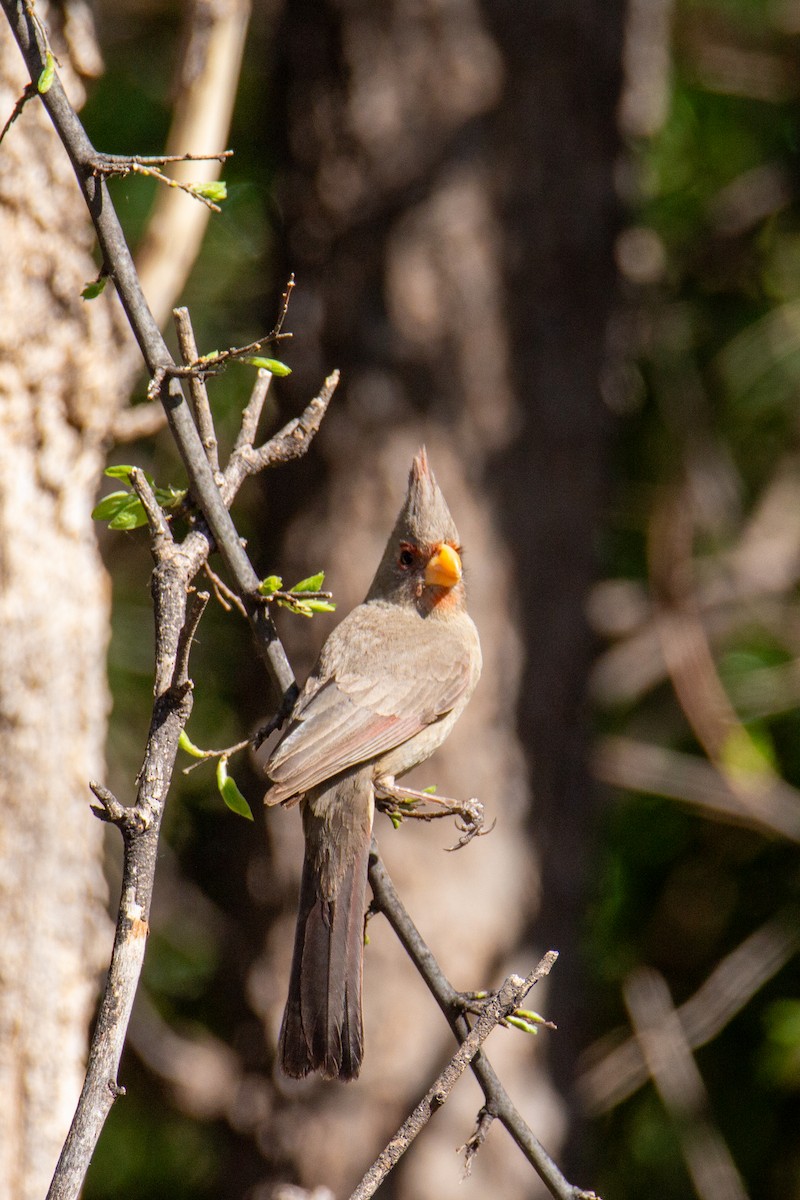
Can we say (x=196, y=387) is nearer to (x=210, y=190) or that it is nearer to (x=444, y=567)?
(x=210, y=190)

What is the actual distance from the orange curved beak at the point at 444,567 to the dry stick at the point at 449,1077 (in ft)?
4.40

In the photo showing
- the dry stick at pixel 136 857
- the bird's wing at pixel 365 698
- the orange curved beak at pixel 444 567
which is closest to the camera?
the dry stick at pixel 136 857

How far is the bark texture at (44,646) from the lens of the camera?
2632 millimetres

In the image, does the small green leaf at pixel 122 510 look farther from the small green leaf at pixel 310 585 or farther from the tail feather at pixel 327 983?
the tail feather at pixel 327 983

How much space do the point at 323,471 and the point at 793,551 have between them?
244cm

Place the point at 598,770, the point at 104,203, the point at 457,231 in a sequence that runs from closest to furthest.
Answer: the point at 104,203, the point at 457,231, the point at 598,770

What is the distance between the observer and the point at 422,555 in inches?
113

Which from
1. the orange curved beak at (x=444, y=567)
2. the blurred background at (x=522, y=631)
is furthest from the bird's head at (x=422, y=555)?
the blurred background at (x=522, y=631)

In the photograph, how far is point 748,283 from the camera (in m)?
6.30

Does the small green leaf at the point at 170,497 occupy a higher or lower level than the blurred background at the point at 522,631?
lower

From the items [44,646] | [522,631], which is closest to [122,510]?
[44,646]

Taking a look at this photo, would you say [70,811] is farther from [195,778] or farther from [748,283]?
[748,283]

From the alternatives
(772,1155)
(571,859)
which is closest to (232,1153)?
(571,859)

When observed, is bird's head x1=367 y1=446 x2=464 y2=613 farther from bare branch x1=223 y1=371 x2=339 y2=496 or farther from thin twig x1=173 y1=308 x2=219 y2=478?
thin twig x1=173 y1=308 x2=219 y2=478
